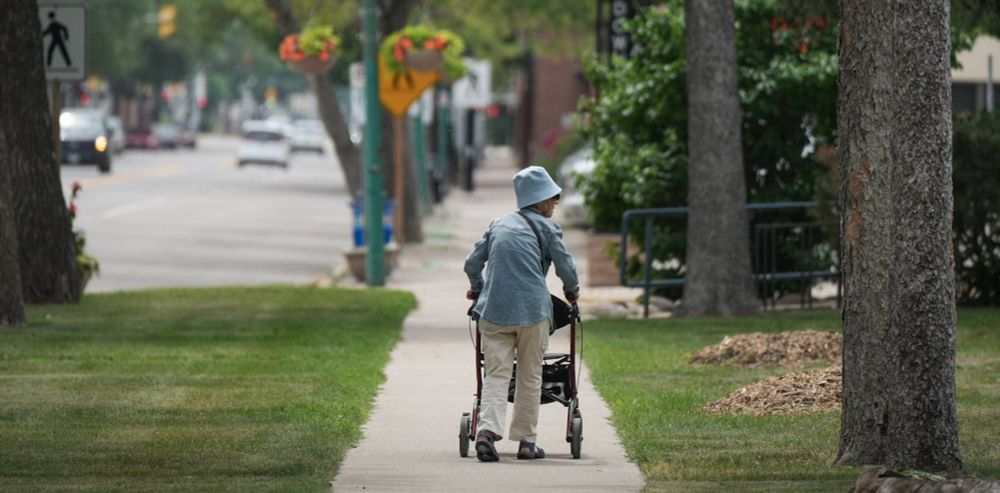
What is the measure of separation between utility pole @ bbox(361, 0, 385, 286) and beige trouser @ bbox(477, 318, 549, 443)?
47.6ft

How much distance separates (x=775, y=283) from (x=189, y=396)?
32.6ft

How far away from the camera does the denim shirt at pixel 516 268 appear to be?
10242 mm

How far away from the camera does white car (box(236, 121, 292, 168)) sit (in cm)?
7794

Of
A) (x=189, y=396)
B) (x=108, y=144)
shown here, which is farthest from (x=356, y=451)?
(x=108, y=144)

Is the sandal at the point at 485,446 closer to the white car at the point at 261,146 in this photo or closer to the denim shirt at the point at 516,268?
the denim shirt at the point at 516,268

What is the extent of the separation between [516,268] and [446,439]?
140 cm

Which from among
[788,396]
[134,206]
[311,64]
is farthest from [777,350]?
[134,206]

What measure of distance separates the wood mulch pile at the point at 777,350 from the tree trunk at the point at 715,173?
396 centimetres

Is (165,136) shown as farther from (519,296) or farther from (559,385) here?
(519,296)

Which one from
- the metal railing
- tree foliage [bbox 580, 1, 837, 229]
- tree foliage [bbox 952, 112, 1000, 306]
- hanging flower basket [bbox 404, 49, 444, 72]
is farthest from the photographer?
hanging flower basket [bbox 404, 49, 444, 72]

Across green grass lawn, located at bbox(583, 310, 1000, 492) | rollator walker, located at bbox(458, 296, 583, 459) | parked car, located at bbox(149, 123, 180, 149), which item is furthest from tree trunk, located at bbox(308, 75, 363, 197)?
parked car, located at bbox(149, 123, 180, 149)

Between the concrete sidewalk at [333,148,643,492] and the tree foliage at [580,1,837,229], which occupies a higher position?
the tree foliage at [580,1,837,229]

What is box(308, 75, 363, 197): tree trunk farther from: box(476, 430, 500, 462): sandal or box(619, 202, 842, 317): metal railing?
box(476, 430, 500, 462): sandal

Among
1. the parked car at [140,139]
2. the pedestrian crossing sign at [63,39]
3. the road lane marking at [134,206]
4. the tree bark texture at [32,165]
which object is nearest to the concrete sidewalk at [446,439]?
the tree bark texture at [32,165]
